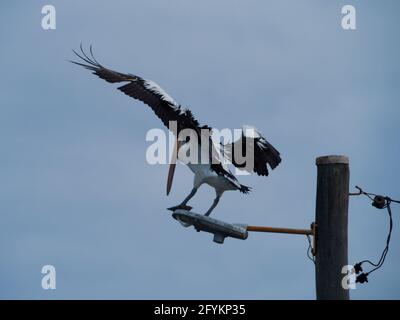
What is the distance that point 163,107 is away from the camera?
898 cm

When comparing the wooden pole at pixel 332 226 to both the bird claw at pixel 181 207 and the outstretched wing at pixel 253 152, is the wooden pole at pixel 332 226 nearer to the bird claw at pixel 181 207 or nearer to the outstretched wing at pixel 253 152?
the bird claw at pixel 181 207

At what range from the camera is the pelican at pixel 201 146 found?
322 inches

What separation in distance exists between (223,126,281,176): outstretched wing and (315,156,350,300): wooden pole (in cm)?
184

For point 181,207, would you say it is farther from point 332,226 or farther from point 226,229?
point 332,226

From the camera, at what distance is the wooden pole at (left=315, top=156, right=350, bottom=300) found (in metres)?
6.89

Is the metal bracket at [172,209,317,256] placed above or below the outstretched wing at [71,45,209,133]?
below

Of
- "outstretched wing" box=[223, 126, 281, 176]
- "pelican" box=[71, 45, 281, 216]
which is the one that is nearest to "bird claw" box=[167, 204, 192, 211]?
"pelican" box=[71, 45, 281, 216]

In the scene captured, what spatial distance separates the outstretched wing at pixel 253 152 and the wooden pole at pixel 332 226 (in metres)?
1.84

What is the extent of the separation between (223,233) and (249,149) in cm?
211

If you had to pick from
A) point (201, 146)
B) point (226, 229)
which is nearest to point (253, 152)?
point (201, 146)

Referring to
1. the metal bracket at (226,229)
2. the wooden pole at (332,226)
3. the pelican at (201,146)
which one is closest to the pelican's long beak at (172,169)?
the pelican at (201,146)

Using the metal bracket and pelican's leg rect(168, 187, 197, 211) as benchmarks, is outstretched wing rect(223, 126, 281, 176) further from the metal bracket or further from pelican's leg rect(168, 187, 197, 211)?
the metal bracket
